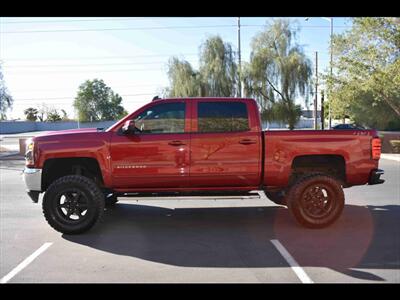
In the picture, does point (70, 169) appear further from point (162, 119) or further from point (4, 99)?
point (4, 99)

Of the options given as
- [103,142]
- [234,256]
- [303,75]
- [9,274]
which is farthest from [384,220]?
[303,75]

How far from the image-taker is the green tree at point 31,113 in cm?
8850

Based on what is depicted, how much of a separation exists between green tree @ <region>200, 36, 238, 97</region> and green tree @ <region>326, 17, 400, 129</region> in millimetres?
15781

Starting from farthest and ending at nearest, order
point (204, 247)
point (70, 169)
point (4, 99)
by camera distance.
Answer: point (4, 99)
point (70, 169)
point (204, 247)

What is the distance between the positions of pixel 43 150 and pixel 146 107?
Result: 1.69m

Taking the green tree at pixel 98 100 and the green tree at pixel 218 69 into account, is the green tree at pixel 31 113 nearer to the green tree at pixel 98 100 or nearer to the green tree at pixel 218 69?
the green tree at pixel 98 100

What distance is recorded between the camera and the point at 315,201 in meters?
6.68

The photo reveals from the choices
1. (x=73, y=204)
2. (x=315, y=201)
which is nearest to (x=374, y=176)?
(x=315, y=201)

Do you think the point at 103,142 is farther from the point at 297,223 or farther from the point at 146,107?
the point at 297,223

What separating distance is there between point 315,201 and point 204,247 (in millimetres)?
2106

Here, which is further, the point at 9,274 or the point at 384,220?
the point at 384,220

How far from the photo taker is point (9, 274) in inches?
182

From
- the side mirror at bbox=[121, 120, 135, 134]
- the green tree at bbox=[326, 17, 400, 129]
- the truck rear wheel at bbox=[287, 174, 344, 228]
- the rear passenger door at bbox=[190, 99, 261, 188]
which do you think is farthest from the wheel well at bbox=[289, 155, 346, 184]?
the green tree at bbox=[326, 17, 400, 129]

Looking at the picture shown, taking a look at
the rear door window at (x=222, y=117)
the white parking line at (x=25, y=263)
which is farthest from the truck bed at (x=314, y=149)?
the white parking line at (x=25, y=263)
